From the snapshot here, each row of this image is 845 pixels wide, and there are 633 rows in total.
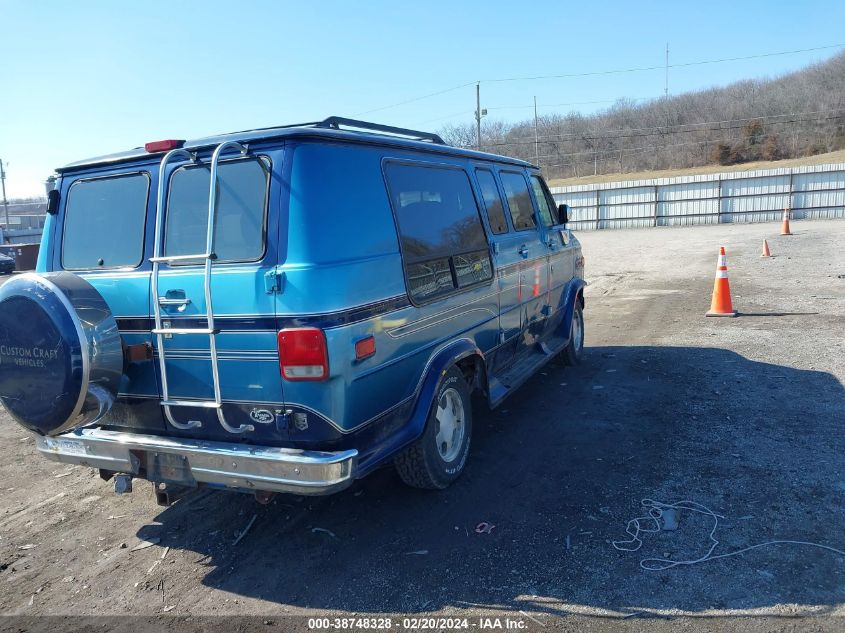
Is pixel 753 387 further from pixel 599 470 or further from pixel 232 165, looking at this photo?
pixel 232 165

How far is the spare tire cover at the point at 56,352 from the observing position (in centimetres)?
310

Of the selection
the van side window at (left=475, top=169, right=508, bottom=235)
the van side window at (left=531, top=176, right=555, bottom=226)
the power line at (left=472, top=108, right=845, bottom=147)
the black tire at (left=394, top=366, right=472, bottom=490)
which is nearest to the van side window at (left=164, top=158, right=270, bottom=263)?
the black tire at (left=394, top=366, right=472, bottom=490)

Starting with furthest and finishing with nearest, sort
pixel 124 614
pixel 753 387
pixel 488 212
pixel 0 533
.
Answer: pixel 753 387 < pixel 488 212 < pixel 0 533 < pixel 124 614

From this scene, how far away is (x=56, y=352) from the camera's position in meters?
3.10

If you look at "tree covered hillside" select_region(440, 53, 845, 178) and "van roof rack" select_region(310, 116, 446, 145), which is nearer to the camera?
"van roof rack" select_region(310, 116, 446, 145)

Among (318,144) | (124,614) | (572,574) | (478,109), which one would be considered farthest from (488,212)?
(478,109)

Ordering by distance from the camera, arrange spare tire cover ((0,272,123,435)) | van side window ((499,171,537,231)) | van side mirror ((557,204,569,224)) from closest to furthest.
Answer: spare tire cover ((0,272,123,435)), van side window ((499,171,537,231)), van side mirror ((557,204,569,224))

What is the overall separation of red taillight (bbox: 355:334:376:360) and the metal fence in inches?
1420

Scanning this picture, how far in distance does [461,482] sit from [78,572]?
2405 millimetres

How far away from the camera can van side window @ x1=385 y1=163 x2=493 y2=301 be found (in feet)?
12.7

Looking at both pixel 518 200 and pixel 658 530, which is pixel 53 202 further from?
pixel 658 530

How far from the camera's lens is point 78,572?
352 cm

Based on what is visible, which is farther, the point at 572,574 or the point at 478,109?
the point at 478,109

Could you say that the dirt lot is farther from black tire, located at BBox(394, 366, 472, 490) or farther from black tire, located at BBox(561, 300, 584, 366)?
black tire, located at BBox(561, 300, 584, 366)
